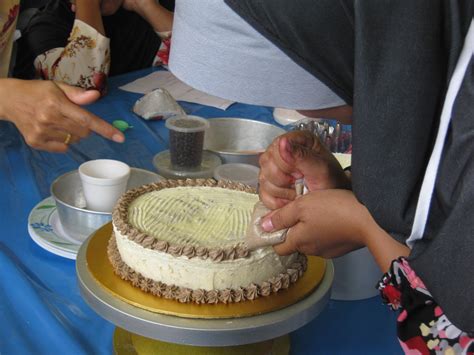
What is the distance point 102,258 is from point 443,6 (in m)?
0.60

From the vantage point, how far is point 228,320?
2.61ft

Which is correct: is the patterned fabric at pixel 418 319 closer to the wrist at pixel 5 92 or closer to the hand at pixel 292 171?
the hand at pixel 292 171

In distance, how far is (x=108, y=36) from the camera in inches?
96.5

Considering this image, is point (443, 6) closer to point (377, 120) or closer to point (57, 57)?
point (377, 120)

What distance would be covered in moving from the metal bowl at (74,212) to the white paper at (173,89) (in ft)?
2.47

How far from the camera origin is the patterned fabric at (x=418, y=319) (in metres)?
0.65

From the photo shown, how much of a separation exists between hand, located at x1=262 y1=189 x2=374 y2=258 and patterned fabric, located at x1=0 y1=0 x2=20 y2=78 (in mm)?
1257

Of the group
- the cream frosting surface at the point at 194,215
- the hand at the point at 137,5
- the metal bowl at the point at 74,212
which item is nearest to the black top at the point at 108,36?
the hand at the point at 137,5

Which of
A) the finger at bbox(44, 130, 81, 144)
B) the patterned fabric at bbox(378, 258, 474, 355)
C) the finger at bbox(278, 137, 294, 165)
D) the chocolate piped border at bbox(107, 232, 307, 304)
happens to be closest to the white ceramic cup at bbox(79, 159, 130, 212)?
the finger at bbox(44, 130, 81, 144)

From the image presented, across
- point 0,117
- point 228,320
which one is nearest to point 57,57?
point 0,117

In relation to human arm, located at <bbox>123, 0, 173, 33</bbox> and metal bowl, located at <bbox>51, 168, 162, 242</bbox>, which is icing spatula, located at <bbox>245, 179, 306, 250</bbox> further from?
human arm, located at <bbox>123, 0, 173, 33</bbox>

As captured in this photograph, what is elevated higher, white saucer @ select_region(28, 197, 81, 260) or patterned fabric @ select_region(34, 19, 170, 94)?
patterned fabric @ select_region(34, 19, 170, 94)

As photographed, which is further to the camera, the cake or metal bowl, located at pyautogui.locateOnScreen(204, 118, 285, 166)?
metal bowl, located at pyautogui.locateOnScreen(204, 118, 285, 166)

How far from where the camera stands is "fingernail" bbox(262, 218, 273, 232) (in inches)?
32.4
